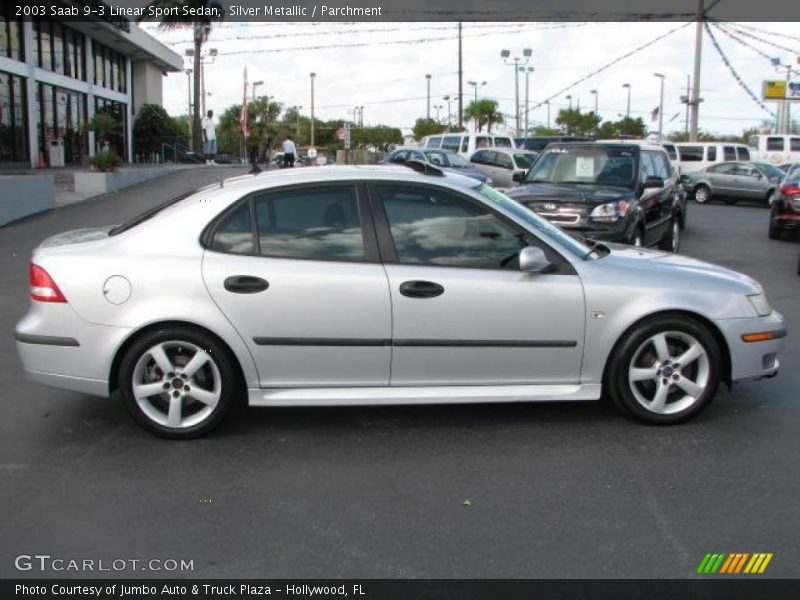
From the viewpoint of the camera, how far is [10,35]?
24828 mm

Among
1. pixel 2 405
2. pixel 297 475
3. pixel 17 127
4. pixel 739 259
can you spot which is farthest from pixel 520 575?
pixel 17 127

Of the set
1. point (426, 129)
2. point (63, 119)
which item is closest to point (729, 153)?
point (63, 119)

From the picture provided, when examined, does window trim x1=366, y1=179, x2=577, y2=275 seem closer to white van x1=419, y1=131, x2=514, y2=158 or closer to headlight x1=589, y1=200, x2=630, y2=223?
headlight x1=589, y1=200, x2=630, y2=223

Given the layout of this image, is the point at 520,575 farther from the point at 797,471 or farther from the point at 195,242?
the point at 195,242

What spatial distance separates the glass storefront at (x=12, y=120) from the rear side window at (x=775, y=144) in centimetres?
3281

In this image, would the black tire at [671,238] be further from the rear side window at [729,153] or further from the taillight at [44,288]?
the rear side window at [729,153]

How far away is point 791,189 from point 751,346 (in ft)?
37.9

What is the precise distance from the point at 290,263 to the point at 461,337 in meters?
1.08

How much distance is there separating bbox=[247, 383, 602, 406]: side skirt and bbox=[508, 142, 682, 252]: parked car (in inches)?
215

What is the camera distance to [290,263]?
4.78 meters

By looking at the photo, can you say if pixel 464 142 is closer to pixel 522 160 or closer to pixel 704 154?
pixel 522 160

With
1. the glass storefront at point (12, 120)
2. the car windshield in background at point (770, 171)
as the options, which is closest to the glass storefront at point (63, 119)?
the glass storefront at point (12, 120)

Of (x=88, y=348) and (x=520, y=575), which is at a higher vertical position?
(x=88, y=348)

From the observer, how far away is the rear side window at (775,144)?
3962cm
